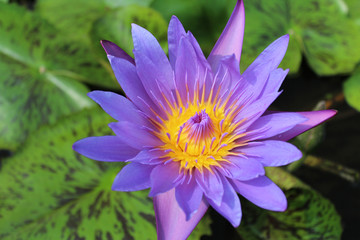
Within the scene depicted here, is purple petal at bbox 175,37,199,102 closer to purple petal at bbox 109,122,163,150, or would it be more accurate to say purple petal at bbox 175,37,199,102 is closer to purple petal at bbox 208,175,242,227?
purple petal at bbox 109,122,163,150

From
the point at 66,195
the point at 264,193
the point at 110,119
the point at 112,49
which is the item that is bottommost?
the point at 66,195

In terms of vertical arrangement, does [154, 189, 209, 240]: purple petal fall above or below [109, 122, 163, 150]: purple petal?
below

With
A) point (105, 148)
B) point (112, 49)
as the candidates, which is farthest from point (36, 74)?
point (105, 148)

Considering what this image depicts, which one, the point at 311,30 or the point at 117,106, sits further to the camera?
the point at 311,30

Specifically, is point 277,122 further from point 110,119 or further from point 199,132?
point 110,119

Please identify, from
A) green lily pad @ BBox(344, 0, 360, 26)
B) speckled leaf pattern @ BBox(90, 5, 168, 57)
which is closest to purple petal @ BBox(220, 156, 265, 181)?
speckled leaf pattern @ BBox(90, 5, 168, 57)

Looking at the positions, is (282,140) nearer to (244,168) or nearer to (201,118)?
(244,168)
